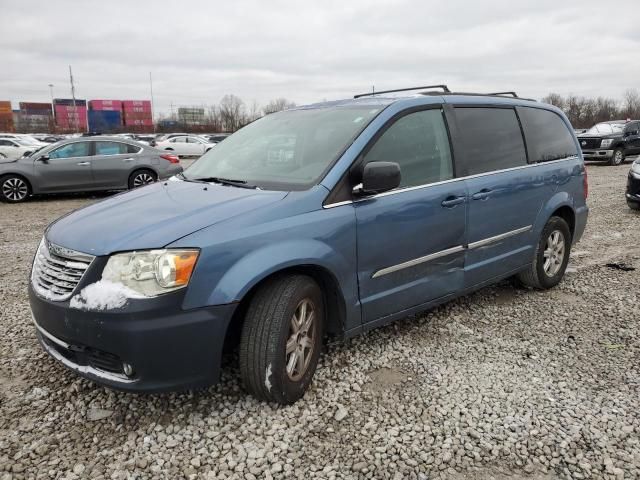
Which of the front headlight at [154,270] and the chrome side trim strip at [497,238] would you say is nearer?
the front headlight at [154,270]

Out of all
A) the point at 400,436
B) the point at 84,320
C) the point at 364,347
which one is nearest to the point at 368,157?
the point at 364,347

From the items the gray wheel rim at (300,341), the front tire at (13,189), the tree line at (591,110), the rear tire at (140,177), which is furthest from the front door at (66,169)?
the tree line at (591,110)

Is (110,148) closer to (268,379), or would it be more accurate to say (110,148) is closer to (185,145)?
(268,379)

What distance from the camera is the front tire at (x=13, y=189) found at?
10.6 m

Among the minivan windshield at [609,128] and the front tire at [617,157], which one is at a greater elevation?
the minivan windshield at [609,128]

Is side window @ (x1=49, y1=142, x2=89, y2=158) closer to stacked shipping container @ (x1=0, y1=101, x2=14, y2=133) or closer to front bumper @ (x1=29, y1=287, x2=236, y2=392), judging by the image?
front bumper @ (x1=29, y1=287, x2=236, y2=392)

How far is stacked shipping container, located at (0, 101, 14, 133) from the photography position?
7574 centimetres

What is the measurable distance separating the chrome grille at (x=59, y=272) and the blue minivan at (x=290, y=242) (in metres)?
0.01

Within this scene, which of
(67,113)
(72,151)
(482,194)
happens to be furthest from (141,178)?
(67,113)

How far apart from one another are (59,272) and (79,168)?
31.2 ft

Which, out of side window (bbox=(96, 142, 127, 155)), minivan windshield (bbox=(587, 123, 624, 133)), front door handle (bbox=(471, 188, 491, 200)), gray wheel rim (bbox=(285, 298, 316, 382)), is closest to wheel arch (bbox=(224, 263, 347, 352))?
gray wheel rim (bbox=(285, 298, 316, 382))

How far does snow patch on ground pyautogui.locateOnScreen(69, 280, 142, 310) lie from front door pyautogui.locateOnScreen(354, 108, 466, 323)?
1327 millimetres

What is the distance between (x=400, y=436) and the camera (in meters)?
2.59

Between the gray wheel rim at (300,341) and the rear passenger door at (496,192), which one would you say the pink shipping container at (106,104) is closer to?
the rear passenger door at (496,192)
